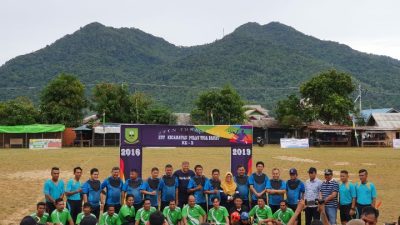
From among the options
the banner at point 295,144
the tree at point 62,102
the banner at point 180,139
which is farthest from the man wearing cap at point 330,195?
the tree at point 62,102

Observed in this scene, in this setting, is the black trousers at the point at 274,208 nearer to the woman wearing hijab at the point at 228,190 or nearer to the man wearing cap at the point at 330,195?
the woman wearing hijab at the point at 228,190

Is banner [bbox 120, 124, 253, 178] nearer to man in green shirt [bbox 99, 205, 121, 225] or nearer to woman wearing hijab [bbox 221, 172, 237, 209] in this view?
woman wearing hijab [bbox 221, 172, 237, 209]

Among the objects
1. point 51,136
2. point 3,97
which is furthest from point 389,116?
point 3,97

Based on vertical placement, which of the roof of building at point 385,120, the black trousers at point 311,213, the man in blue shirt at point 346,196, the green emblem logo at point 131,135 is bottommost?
the black trousers at point 311,213

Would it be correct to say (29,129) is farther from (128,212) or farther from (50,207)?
(128,212)

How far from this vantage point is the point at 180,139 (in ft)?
48.5

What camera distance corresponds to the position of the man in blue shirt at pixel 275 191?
1184cm

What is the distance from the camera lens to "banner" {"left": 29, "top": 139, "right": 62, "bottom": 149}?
171 ft

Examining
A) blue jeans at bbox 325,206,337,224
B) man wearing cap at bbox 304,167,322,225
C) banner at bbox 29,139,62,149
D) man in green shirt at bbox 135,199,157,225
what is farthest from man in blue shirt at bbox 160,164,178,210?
banner at bbox 29,139,62,149

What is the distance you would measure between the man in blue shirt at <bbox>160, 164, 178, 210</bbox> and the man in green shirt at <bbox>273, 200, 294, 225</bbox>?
8.48 ft

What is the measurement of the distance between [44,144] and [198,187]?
43509 mm

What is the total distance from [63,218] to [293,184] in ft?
→ 17.4

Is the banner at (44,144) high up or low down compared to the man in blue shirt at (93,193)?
up

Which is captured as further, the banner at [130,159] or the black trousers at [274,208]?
the banner at [130,159]
